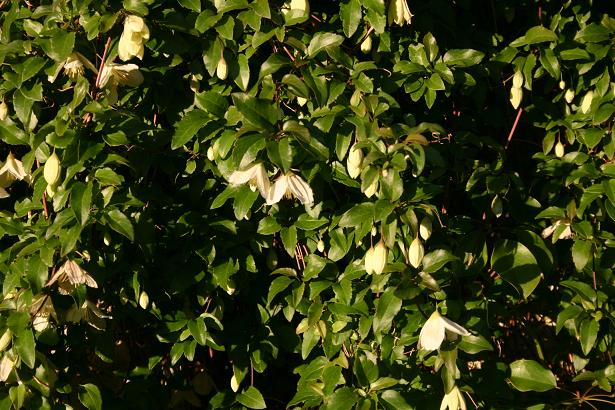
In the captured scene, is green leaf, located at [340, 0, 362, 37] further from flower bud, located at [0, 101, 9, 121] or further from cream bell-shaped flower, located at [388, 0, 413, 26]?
flower bud, located at [0, 101, 9, 121]

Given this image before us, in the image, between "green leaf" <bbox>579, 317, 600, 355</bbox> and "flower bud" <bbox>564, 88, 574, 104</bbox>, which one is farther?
"flower bud" <bbox>564, 88, 574, 104</bbox>

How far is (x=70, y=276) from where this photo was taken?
1.41 metres

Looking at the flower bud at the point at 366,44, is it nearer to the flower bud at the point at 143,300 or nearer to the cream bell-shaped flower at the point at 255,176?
the cream bell-shaped flower at the point at 255,176

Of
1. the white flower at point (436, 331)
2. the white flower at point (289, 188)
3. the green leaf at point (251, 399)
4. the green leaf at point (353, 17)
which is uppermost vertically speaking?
the green leaf at point (353, 17)

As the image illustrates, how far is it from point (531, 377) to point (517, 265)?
0.25 metres

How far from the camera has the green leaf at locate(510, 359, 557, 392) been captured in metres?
1.69

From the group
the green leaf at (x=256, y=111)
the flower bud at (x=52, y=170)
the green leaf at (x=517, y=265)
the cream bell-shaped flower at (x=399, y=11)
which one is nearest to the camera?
the green leaf at (x=256, y=111)

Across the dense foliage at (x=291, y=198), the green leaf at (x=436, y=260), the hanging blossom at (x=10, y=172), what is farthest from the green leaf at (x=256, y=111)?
the hanging blossom at (x=10, y=172)

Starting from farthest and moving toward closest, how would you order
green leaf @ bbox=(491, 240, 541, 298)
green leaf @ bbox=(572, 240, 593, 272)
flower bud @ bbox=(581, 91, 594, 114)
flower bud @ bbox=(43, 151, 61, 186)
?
flower bud @ bbox=(581, 91, 594, 114)
green leaf @ bbox=(572, 240, 593, 272)
green leaf @ bbox=(491, 240, 541, 298)
flower bud @ bbox=(43, 151, 61, 186)

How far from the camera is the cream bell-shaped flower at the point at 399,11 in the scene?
1.55 m

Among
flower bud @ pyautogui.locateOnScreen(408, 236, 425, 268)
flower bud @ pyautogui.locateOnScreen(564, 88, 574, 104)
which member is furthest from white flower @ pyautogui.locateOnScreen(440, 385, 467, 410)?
flower bud @ pyautogui.locateOnScreen(564, 88, 574, 104)

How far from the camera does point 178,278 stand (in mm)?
1728

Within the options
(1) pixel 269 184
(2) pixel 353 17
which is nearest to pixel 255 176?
(1) pixel 269 184

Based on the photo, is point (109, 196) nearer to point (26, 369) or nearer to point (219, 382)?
point (26, 369)
